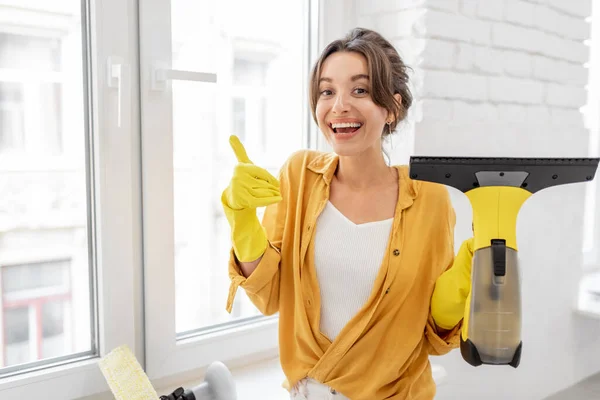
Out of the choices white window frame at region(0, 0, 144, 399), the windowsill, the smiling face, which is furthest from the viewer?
the windowsill

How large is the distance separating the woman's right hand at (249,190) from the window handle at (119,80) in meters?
0.31

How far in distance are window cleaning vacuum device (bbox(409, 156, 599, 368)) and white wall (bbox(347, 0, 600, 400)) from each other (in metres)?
0.46

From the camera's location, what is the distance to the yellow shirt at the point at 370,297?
3.04 ft

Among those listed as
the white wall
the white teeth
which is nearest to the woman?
the white teeth

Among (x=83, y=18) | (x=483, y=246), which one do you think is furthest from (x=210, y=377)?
(x=83, y=18)

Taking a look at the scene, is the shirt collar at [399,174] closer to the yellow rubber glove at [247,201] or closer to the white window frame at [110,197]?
the yellow rubber glove at [247,201]

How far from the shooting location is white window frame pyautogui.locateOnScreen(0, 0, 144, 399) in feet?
3.30

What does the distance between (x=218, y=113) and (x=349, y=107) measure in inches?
16.4

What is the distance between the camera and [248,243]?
880 mm

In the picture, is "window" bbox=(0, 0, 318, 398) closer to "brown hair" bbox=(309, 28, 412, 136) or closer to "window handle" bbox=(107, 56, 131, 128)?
"window handle" bbox=(107, 56, 131, 128)

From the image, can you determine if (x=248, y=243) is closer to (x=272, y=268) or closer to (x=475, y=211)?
(x=272, y=268)

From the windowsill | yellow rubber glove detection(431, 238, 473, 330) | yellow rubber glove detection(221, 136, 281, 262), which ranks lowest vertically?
the windowsill

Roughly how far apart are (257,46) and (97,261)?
586 mm

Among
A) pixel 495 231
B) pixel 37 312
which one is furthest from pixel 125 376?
pixel 495 231
